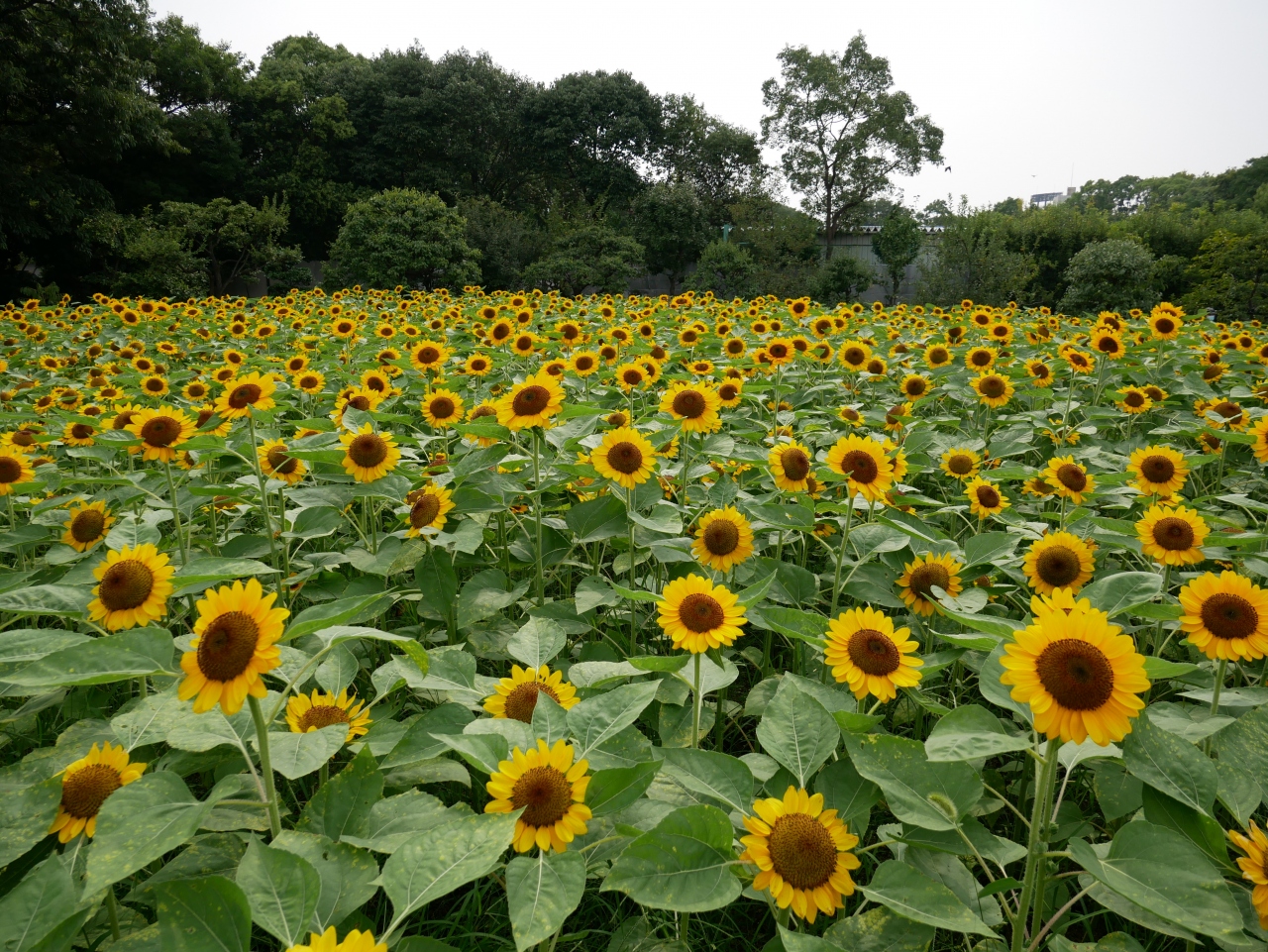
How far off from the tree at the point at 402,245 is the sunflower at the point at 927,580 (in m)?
15.5

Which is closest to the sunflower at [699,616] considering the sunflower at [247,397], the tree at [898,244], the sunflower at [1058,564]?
the sunflower at [1058,564]

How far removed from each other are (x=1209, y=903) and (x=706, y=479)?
1947 mm

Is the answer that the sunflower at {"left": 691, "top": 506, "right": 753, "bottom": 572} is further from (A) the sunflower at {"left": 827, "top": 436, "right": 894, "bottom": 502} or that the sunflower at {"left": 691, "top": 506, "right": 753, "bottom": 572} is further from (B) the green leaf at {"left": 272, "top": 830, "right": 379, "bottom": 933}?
(B) the green leaf at {"left": 272, "top": 830, "right": 379, "bottom": 933}

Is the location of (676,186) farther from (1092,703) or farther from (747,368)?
(1092,703)

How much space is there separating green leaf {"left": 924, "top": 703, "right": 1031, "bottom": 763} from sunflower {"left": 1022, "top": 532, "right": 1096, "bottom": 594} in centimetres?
84

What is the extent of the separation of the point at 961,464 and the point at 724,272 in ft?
53.6

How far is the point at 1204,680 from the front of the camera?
1.56m

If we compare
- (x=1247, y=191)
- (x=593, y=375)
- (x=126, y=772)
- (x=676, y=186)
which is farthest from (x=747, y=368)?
(x=1247, y=191)

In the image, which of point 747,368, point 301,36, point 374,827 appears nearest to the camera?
point 374,827

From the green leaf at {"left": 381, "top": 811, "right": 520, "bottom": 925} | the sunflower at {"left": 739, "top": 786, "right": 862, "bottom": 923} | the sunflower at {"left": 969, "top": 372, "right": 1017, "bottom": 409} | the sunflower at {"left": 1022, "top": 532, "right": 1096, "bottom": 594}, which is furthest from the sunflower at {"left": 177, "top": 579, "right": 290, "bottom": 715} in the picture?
the sunflower at {"left": 969, "top": 372, "right": 1017, "bottom": 409}

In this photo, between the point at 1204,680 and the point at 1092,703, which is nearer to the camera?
the point at 1092,703

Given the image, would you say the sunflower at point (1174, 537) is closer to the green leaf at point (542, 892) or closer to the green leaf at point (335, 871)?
the green leaf at point (542, 892)

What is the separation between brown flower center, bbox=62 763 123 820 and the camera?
1048 mm

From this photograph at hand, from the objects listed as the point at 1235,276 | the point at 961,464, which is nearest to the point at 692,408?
the point at 961,464
